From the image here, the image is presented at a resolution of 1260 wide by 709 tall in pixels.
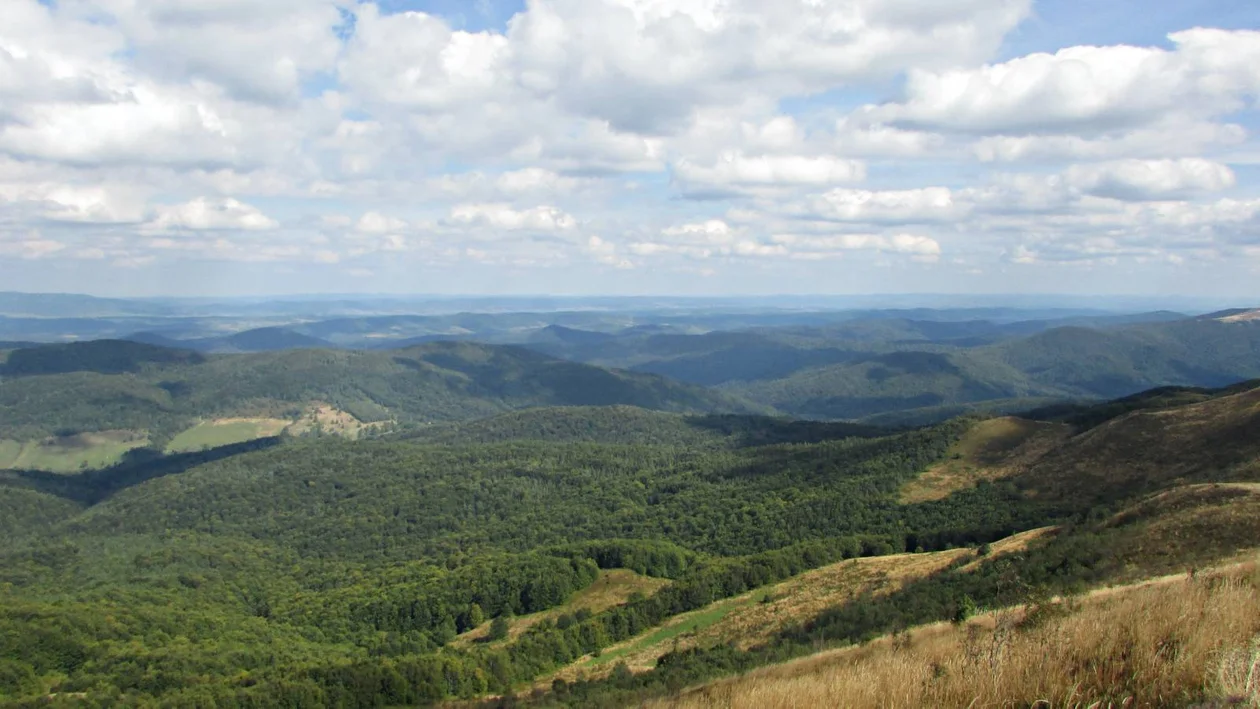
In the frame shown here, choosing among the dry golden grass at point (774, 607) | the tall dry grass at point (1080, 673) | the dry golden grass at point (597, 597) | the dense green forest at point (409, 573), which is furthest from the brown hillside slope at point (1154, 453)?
the tall dry grass at point (1080, 673)

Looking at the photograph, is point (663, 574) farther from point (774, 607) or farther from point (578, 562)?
point (774, 607)

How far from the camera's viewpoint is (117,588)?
130 m

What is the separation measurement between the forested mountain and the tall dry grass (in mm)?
17882

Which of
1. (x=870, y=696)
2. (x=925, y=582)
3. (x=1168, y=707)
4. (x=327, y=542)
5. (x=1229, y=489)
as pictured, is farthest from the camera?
(x=327, y=542)

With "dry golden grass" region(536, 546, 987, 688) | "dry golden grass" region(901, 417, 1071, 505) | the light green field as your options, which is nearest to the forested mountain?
"dry golden grass" region(901, 417, 1071, 505)

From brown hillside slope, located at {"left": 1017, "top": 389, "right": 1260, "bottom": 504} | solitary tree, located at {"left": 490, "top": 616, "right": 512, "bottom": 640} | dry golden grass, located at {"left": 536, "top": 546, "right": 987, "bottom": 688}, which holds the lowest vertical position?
solitary tree, located at {"left": 490, "top": 616, "right": 512, "bottom": 640}

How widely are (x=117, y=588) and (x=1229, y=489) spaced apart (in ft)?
527

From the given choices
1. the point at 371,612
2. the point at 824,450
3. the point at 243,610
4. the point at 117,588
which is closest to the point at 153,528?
the point at 117,588

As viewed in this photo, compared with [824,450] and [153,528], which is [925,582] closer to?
[824,450]

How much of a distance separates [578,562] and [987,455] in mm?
79111

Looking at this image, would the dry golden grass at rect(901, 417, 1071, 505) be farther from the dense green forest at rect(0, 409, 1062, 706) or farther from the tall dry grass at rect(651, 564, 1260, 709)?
the tall dry grass at rect(651, 564, 1260, 709)

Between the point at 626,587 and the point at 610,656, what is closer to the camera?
the point at 610,656

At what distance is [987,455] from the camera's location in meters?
136

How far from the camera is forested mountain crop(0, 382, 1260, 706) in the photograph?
63.1 m
